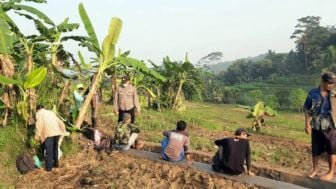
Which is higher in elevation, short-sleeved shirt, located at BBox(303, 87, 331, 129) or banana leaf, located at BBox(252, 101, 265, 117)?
short-sleeved shirt, located at BBox(303, 87, 331, 129)

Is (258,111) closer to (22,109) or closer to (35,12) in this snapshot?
(35,12)

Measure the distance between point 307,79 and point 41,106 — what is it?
52.0m

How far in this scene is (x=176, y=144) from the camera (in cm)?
704

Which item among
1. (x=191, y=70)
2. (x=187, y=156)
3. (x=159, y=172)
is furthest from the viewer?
(x=191, y=70)

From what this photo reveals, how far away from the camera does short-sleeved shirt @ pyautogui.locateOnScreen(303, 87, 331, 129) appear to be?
582 cm

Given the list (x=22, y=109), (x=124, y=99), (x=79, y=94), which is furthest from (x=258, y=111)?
(x=22, y=109)

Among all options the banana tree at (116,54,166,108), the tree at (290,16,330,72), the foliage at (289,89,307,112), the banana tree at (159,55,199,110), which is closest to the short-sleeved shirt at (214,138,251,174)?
the banana tree at (116,54,166,108)

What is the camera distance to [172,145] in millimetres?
7090

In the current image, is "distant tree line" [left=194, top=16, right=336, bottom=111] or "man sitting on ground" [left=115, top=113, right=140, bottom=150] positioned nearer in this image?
"man sitting on ground" [left=115, top=113, right=140, bottom=150]

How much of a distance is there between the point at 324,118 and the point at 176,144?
96.4 inches

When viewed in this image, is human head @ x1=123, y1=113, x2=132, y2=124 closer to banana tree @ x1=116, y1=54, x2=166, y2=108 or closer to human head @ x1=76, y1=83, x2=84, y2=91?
banana tree @ x1=116, y1=54, x2=166, y2=108

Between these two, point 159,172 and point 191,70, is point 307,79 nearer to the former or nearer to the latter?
point 191,70

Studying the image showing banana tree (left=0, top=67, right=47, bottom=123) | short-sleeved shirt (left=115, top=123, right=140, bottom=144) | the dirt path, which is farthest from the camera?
short-sleeved shirt (left=115, top=123, right=140, bottom=144)

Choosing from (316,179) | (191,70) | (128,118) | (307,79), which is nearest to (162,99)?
(191,70)
